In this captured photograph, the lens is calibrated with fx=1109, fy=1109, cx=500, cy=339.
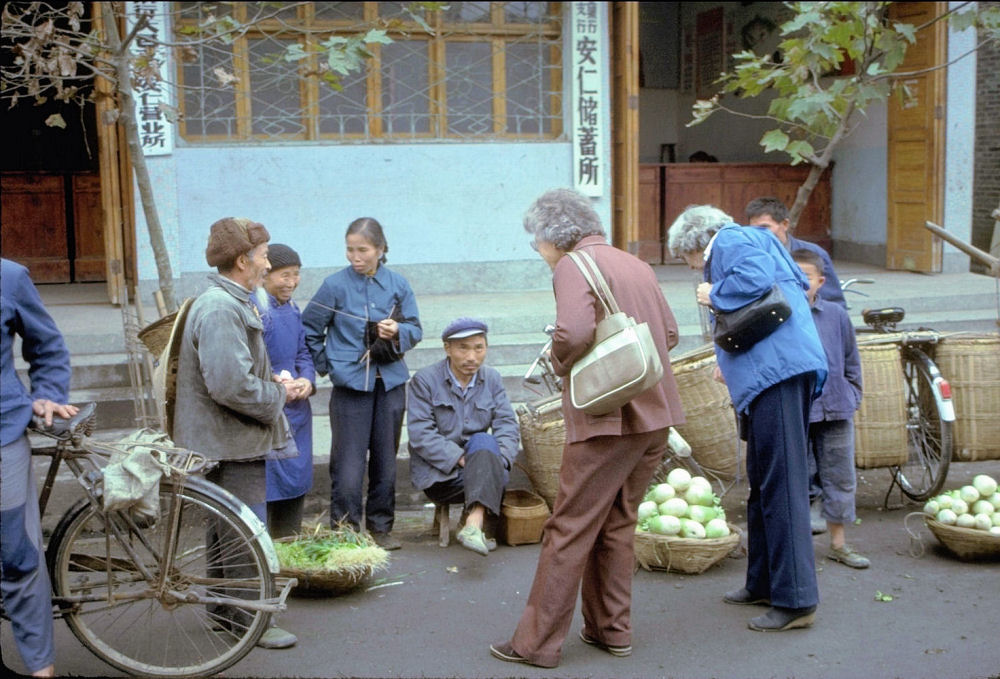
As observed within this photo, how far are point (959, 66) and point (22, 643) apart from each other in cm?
1154

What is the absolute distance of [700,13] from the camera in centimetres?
1777

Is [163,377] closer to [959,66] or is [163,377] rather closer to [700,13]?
[959,66]

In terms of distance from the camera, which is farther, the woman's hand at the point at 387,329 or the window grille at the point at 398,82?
the window grille at the point at 398,82

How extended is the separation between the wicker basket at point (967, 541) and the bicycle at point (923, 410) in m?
0.83

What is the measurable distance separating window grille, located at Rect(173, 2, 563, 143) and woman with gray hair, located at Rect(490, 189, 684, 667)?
20.2 ft

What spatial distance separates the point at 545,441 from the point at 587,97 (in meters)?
5.49

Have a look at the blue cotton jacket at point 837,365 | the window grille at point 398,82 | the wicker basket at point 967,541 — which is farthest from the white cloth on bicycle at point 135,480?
the window grille at point 398,82

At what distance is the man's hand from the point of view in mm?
4055

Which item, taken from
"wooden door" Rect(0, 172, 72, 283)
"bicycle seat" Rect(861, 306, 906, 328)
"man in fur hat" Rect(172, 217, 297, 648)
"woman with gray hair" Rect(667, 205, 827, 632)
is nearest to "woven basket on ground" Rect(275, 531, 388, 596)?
"man in fur hat" Rect(172, 217, 297, 648)

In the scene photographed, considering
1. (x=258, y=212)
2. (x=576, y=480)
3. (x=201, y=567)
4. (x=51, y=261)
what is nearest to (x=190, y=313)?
(x=201, y=567)

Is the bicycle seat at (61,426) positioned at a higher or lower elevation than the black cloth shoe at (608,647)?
higher

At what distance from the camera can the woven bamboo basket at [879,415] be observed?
636cm

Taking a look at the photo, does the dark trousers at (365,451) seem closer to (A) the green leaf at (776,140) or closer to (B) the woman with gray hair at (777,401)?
(B) the woman with gray hair at (777,401)

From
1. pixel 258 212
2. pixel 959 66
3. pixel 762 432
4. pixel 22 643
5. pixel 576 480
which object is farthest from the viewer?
pixel 959 66
